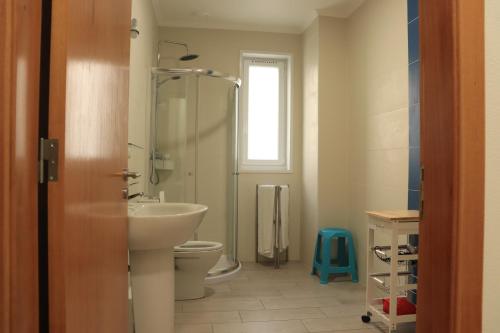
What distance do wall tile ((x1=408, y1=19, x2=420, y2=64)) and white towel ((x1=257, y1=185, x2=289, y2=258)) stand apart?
1784 millimetres

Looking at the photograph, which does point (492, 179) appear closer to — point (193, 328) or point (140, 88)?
point (193, 328)

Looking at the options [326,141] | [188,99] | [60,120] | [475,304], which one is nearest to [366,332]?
[475,304]

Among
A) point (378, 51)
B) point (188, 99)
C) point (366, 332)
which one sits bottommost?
point (366, 332)

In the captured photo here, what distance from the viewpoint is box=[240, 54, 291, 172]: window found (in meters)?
3.97

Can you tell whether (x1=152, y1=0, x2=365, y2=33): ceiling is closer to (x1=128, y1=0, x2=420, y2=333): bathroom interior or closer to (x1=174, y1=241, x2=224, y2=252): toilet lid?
(x1=128, y1=0, x2=420, y2=333): bathroom interior

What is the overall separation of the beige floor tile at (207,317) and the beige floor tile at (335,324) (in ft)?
1.56

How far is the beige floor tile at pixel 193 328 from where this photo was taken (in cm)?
215

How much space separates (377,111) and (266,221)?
1.54 meters

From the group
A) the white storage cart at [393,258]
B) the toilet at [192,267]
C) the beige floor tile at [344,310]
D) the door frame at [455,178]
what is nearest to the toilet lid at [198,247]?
the toilet at [192,267]

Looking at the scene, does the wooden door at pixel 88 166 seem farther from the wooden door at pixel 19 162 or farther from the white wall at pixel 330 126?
the white wall at pixel 330 126

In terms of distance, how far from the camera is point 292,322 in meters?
2.30

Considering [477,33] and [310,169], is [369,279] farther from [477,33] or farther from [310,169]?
[477,33]

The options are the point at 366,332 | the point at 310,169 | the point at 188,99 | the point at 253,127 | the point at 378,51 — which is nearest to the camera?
the point at 366,332

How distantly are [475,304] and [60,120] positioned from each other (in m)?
1.00
